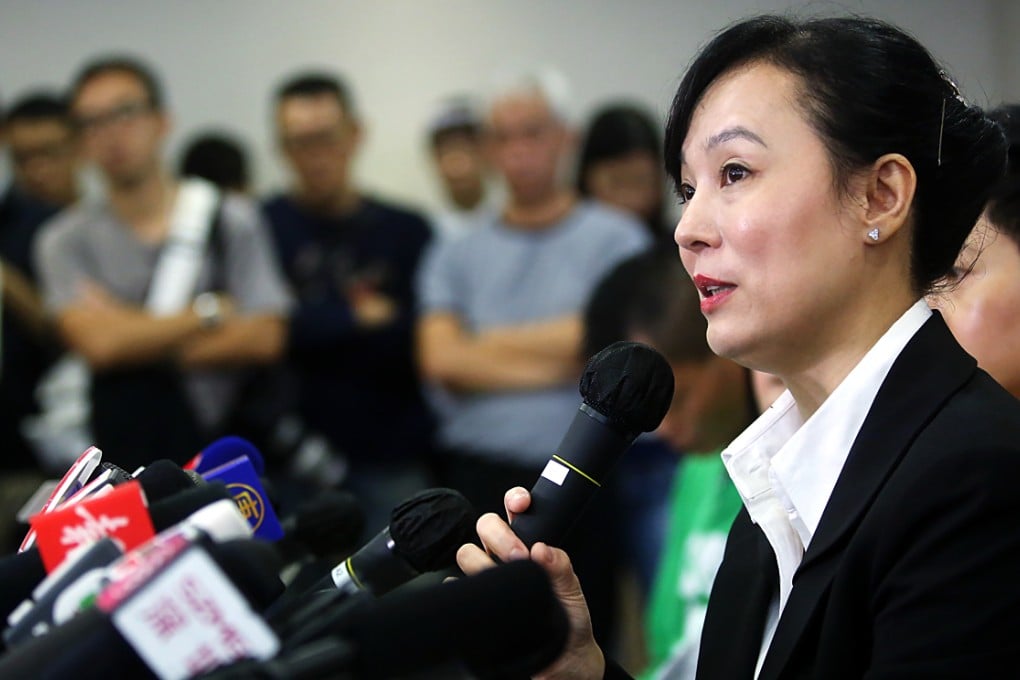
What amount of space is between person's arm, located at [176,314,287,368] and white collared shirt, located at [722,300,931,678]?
212 centimetres

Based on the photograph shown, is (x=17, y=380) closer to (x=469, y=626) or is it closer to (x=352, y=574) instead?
(x=352, y=574)

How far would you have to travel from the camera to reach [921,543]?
121cm

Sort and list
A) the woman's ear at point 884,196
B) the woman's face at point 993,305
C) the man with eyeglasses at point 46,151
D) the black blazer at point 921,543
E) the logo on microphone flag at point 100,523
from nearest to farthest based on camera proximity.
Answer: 1. the logo on microphone flag at point 100,523
2. the black blazer at point 921,543
3. the woman's ear at point 884,196
4. the woman's face at point 993,305
5. the man with eyeglasses at point 46,151

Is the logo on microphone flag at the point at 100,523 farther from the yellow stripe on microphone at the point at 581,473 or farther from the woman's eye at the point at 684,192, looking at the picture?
the woman's eye at the point at 684,192

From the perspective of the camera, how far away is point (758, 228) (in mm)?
1399

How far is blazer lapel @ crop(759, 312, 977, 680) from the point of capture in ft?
4.30

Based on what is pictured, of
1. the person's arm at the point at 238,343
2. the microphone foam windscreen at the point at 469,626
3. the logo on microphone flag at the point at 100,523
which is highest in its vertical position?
the logo on microphone flag at the point at 100,523

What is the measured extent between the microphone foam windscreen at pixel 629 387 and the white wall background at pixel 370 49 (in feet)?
12.1

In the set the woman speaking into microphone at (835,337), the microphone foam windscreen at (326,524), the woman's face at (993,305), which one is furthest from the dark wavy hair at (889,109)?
the microphone foam windscreen at (326,524)

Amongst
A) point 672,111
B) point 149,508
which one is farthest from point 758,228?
point 149,508

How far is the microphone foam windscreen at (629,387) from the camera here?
138 cm

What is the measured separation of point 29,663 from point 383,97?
14.5 feet

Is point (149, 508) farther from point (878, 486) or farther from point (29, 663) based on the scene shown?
point (878, 486)

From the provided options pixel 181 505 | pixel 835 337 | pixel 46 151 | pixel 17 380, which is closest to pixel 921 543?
pixel 835 337
